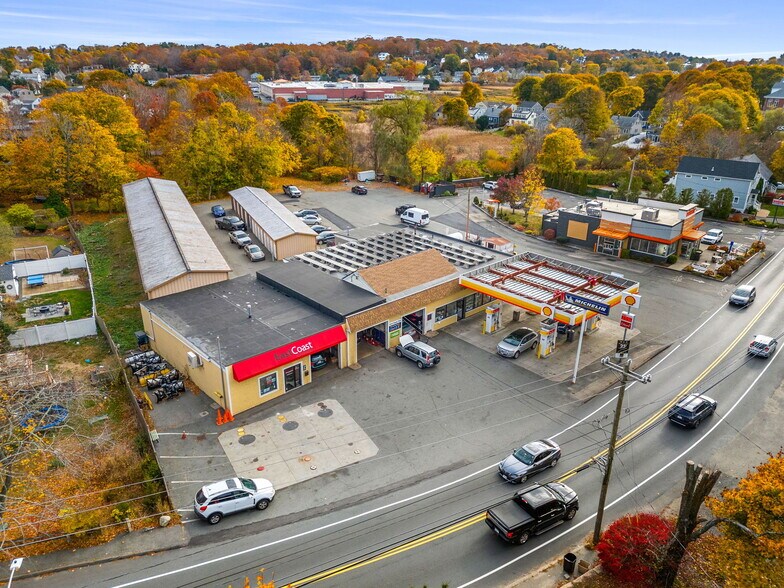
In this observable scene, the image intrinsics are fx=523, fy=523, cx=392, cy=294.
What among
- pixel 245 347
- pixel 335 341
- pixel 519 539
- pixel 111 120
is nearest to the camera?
pixel 519 539

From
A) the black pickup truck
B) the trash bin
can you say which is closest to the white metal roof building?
the black pickup truck

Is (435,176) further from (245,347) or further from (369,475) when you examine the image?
(369,475)

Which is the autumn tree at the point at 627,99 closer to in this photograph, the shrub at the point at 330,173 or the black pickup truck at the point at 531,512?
the shrub at the point at 330,173

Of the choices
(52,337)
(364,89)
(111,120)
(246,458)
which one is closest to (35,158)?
(111,120)

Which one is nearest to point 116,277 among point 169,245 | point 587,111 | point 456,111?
point 169,245

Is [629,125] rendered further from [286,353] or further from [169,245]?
[286,353]

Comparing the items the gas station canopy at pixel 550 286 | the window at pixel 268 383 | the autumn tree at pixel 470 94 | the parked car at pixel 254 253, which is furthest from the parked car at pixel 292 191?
the autumn tree at pixel 470 94
